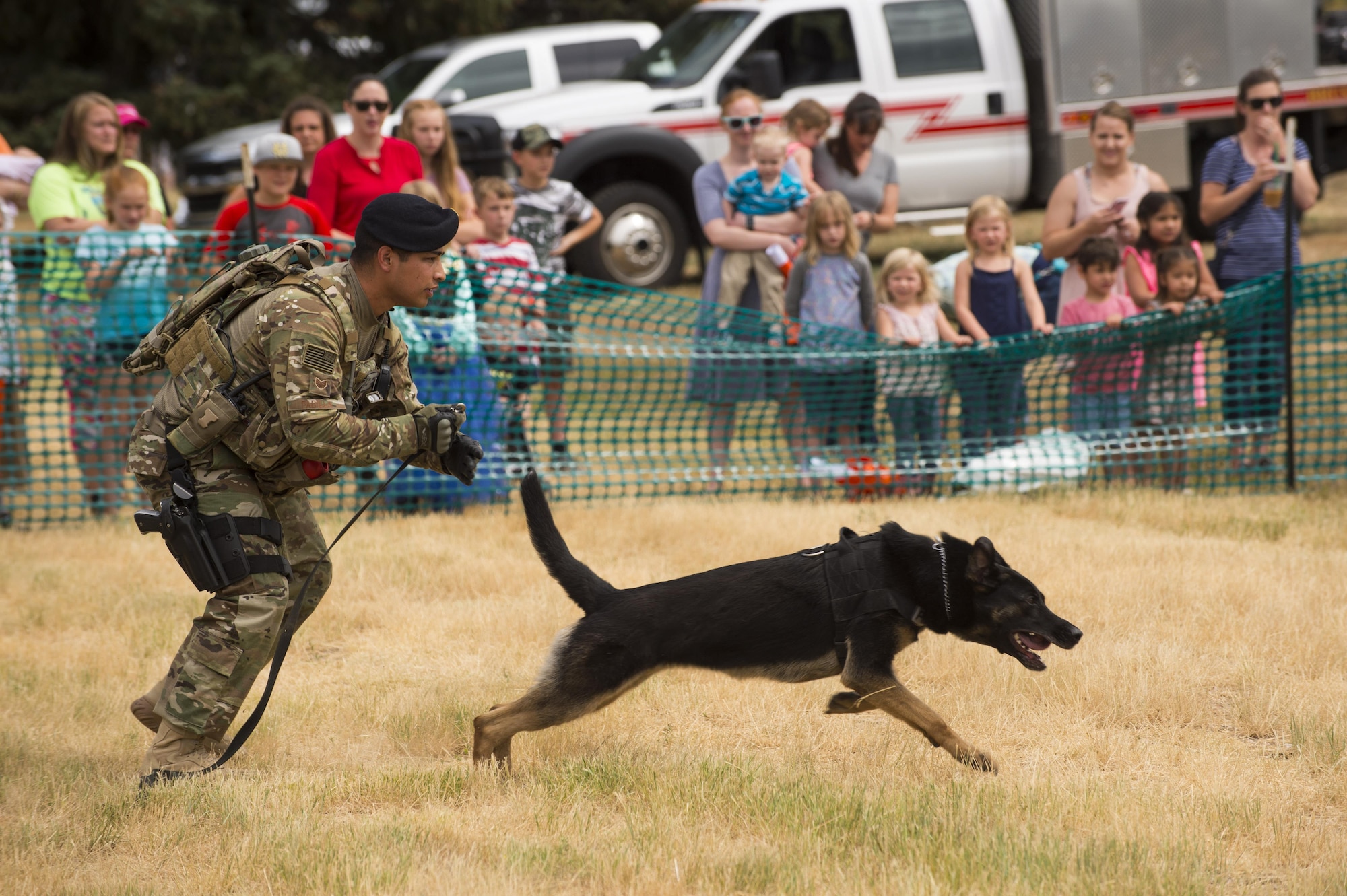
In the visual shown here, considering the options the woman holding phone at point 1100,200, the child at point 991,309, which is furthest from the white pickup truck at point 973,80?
the woman holding phone at point 1100,200

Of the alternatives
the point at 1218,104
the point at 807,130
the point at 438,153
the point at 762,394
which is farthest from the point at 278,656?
the point at 1218,104

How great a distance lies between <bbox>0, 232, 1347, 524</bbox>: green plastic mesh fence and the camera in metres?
7.97

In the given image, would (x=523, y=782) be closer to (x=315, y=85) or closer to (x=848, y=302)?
(x=848, y=302)

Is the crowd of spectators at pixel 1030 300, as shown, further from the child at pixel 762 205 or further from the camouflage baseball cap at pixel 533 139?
the camouflage baseball cap at pixel 533 139

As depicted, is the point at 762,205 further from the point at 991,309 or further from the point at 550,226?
the point at 991,309

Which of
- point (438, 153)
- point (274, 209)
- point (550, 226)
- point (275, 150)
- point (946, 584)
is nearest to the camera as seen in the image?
point (946, 584)

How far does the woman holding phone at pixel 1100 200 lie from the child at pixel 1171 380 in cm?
34

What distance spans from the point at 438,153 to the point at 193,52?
740 inches

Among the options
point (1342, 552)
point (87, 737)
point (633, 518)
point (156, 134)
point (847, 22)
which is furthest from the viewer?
point (156, 134)

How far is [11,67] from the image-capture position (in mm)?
24562

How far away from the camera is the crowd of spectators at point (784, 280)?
7.96 metres

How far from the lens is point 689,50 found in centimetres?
1396

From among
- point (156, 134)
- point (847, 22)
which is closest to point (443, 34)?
point (156, 134)

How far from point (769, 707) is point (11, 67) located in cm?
2435
